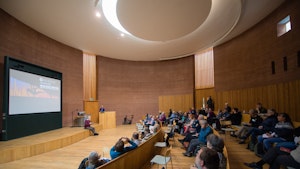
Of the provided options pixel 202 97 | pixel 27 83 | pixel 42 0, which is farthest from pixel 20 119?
pixel 202 97

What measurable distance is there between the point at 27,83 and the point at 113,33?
3.89m

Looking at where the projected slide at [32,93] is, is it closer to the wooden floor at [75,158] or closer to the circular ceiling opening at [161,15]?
the wooden floor at [75,158]

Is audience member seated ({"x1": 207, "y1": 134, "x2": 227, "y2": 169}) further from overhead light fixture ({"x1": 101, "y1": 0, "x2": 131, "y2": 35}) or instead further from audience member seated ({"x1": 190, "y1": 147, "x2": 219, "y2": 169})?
overhead light fixture ({"x1": 101, "y1": 0, "x2": 131, "y2": 35})

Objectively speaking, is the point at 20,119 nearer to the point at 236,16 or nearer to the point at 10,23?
the point at 10,23

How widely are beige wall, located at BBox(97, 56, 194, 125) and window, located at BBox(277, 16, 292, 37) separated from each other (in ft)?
19.3

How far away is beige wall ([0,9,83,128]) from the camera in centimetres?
586

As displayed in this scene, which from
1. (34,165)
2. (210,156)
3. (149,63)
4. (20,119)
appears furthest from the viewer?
(149,63)

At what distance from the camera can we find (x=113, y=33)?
24.8ft

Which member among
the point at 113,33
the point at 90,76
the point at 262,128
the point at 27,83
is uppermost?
the point at 113,33

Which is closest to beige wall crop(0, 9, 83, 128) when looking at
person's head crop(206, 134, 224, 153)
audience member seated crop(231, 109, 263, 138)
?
person's head crop(206, 134, 224, 153)

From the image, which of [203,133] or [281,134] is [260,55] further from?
[203,133]

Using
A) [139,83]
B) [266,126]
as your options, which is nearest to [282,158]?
[266,126]

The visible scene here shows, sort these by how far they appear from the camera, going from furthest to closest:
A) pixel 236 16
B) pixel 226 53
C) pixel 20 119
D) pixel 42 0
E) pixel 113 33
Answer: pixel 226 53 < pixel 113 33 < pixel 236 16 < pixel 20 119 < pixel 42 0

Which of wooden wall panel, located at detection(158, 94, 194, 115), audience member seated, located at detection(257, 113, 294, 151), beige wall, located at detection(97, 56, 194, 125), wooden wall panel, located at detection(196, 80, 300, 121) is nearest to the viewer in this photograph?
audience member seated, located at detection(257, 113, 294, 151)
